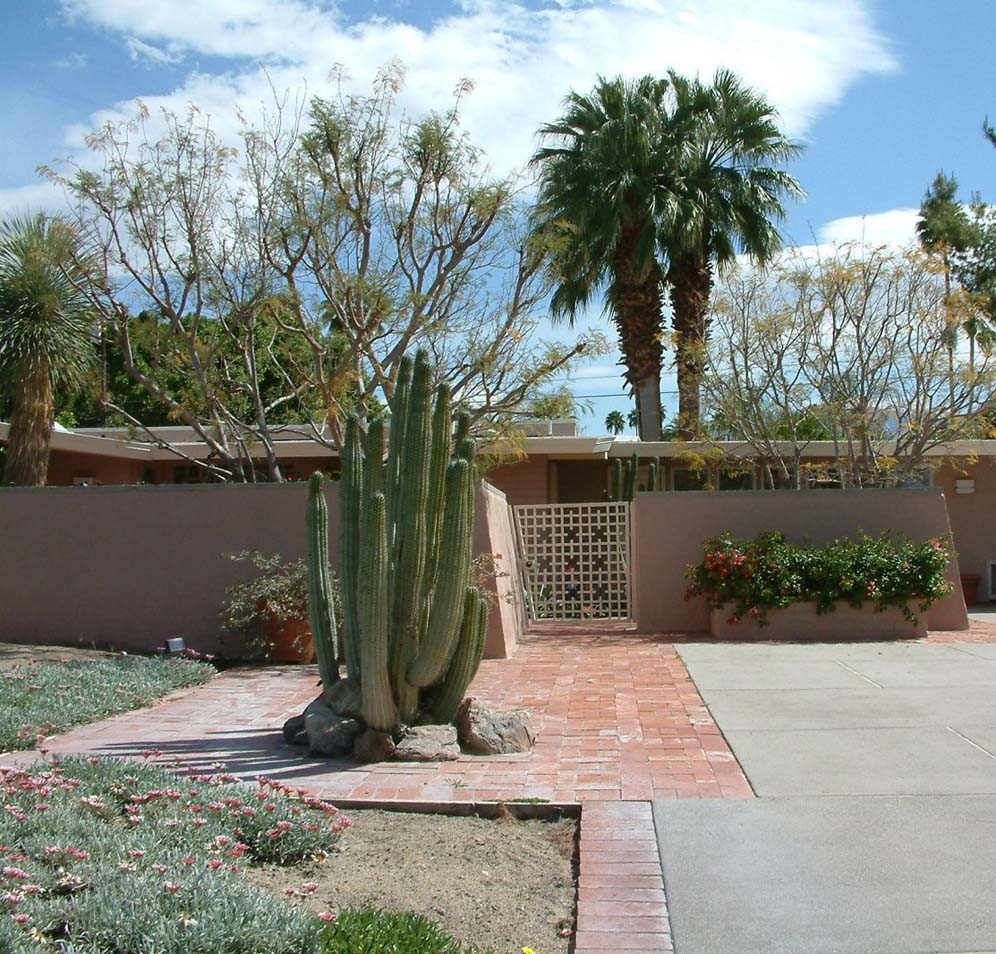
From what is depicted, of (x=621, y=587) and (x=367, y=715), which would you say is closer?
(x=367, y=715)

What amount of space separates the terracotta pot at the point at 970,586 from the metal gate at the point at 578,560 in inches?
276

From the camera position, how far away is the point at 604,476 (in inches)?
906

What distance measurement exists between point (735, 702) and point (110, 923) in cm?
601

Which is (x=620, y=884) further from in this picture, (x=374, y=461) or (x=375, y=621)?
(x=374, y=461)

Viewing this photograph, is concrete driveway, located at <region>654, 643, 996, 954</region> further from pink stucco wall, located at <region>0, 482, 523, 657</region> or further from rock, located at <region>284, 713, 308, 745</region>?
pink stucco wall, located at <region>0, 482, 523, 657</region>

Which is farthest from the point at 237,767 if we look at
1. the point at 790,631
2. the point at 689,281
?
the point at 689,281

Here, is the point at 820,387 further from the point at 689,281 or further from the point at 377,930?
the point at 377,930

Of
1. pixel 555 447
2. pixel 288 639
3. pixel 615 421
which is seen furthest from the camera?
pixel 615 421

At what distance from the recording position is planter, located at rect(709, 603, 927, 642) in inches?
513

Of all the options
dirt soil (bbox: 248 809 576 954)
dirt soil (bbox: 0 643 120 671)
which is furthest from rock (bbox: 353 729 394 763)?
dirt soil (bbox: 0 643 120 671)

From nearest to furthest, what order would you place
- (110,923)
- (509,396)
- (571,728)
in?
(110,923) < (571,728) < (509,396)

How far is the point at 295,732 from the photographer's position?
7652mm

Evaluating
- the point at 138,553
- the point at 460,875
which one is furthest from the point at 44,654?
the point at 460,875

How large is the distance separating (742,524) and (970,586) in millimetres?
7060
